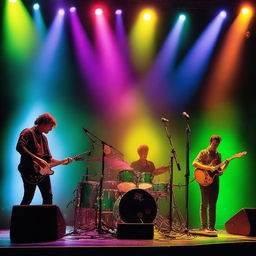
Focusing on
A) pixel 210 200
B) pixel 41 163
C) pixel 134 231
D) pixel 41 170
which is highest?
pixel 41 163

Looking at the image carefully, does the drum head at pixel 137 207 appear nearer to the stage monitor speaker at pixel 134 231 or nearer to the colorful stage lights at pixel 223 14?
the stage monitor speaker at pixel 134 231

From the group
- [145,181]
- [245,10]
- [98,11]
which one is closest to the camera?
[145,181]

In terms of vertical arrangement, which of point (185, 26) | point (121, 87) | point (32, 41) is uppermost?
point (185, 26)

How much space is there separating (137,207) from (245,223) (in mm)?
1758

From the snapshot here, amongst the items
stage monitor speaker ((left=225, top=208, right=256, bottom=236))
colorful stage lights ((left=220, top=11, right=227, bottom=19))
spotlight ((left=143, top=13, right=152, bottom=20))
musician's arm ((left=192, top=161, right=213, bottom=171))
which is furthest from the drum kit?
colorful stage lights ((left=220, top=11, right=227, bottom=19))

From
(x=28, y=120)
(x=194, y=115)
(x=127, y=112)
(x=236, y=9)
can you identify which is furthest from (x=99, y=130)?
(x=236, y=9)

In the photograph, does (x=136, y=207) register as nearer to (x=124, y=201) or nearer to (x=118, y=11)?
(x=124, y=201)

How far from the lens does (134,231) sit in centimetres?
482

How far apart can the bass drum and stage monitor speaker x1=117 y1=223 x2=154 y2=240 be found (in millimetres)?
821

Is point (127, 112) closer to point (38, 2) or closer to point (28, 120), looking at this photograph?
point (28, 120)

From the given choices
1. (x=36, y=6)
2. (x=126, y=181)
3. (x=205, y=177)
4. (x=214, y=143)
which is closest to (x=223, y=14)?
(x=214, y=143)

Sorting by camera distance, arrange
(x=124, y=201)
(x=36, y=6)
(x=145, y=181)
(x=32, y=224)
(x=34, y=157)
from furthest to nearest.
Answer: (x=36, y=6)
(x=145, y=181)
(x=124, y=201)
(x=34, y=157)
(x=32, y=224)

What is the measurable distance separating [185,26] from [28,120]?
4505 mm

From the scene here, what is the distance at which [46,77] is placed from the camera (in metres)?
8.26
